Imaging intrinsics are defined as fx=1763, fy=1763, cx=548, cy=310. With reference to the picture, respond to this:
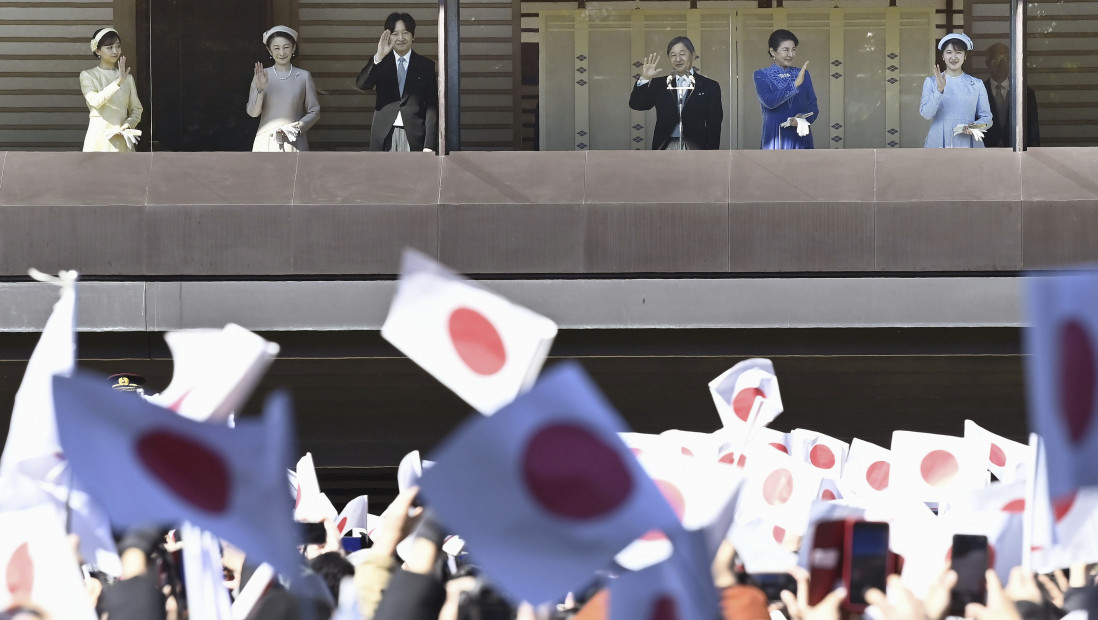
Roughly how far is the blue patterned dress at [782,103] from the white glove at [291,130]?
3523 mm

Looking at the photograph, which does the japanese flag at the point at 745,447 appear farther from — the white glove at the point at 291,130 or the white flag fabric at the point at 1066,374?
the white glove at the point at 291,130

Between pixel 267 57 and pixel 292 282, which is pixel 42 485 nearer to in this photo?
pixel 292 282

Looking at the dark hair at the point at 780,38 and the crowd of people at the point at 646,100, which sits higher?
the dark hair at the point at 780,38

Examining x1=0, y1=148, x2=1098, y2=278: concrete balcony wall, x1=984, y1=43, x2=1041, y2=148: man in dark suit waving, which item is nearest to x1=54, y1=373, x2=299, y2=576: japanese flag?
x1=0, y1=148, x2=1098, y2=278: concrete balcony wall

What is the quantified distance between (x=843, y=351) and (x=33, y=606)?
971cm

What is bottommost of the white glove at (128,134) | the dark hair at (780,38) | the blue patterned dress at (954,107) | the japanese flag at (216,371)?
the japanese flag at (216,371)

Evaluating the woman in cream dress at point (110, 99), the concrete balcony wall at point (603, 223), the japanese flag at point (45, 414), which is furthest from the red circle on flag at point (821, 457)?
the woman in cream dress at point (110, 99)

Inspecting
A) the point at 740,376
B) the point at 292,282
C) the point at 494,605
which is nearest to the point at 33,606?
the point at 494,605

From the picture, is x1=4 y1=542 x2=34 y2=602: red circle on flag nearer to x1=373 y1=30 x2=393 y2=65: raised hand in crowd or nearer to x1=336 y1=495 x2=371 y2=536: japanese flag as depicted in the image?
x1=336 y1=495 x2=371 y2=536: japanese flag

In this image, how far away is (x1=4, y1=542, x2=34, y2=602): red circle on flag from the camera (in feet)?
14.7

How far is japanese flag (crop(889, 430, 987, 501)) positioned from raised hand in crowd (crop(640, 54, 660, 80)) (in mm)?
5849

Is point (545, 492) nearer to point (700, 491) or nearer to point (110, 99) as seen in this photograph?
point (700, 491)

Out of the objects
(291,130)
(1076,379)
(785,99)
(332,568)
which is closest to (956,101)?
(785,99)

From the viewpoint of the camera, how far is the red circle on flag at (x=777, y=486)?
7.12m
